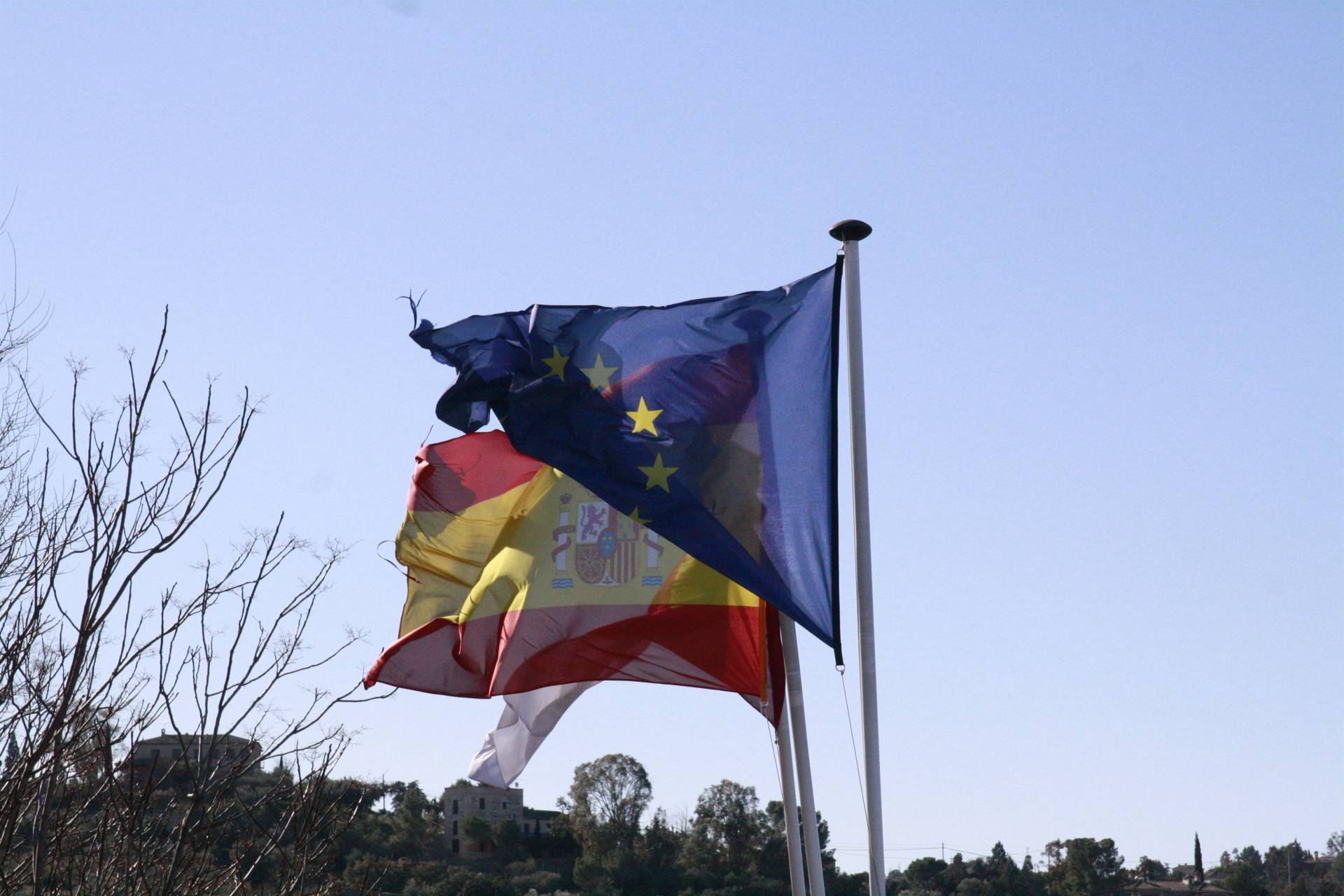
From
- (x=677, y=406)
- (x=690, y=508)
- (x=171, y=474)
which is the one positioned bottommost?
(x=171, y=474)

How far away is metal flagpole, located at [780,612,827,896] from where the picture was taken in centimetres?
1132

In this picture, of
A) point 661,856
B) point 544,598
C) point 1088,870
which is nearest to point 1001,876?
point 1088,870

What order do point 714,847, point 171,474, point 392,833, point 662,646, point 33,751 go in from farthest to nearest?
point 714,847 → point 392,833 → point 662,646 → point 171,474 → point 33,751

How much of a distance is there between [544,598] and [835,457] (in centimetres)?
310

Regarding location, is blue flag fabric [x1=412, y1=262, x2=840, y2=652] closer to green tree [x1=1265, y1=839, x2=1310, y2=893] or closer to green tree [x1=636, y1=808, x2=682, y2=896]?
green tree [x1=636, y1=808, x2=682, y2=896]

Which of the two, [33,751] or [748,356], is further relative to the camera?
[748,356]

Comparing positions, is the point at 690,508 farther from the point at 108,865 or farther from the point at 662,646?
the point at 108,865

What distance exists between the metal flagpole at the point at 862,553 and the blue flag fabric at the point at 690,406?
6.6 inches

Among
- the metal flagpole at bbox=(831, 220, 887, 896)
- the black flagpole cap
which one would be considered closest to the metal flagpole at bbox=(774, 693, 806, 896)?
the metal flagpole at bbox=(831, 220, 887, 896)

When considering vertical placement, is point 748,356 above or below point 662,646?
above

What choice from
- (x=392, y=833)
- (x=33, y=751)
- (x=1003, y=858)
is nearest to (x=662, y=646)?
(x=33, y=751)

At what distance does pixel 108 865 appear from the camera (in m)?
6.86

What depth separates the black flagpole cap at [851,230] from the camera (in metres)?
10.9

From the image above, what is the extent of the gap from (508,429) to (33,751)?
18.5 ft
